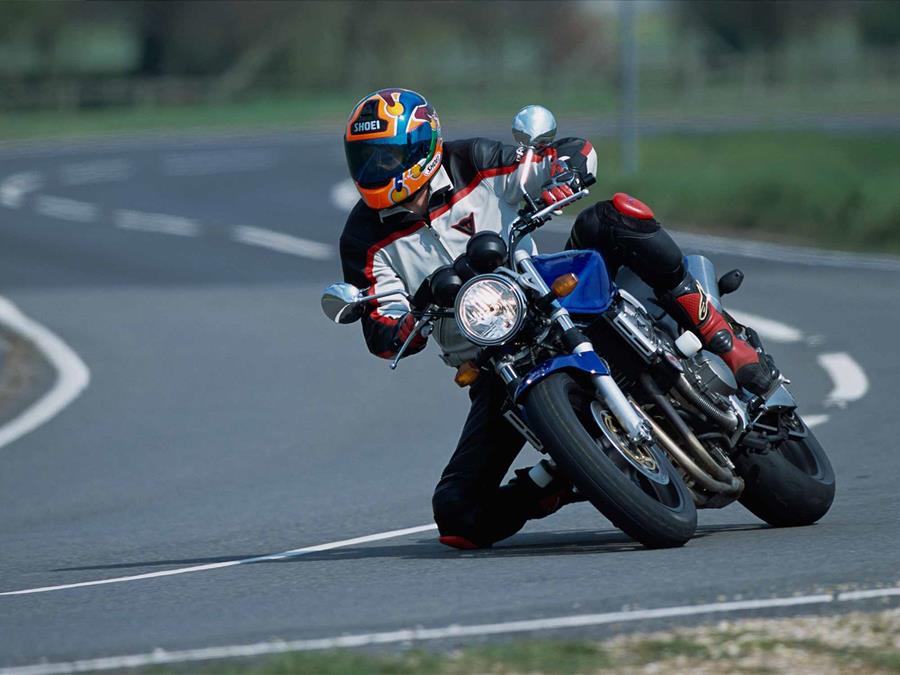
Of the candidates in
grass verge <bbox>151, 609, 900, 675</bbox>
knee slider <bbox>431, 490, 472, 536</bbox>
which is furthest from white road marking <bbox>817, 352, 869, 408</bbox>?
A: grass verge <bbox>151, 609, 900, 675</bbox>

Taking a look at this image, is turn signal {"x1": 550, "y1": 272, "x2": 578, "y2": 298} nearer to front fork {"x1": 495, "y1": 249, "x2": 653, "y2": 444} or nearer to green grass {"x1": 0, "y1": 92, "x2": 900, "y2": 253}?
front fork {"x1": 495, "y1": 249, "x2": 653, "y2": 444}

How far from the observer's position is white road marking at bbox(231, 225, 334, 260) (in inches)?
872

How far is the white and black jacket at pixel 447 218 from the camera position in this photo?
680 cm

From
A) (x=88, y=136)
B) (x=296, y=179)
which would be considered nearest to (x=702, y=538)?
(x=296, y=179)

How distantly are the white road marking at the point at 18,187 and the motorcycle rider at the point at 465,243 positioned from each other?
23566 millimetres

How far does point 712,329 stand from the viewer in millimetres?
6883

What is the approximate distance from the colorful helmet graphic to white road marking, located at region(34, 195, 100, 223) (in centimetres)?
2108

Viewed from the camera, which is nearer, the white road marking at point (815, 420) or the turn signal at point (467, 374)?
the turn signal at point (467, 374)

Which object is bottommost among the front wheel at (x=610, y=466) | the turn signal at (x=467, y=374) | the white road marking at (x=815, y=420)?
the white road marking at (x=815, y=420)

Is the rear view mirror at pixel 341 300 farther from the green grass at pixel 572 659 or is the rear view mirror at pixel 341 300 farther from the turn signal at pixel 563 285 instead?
the green grass at pixel 572 659

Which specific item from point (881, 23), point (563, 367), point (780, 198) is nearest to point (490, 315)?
point (563, 367)

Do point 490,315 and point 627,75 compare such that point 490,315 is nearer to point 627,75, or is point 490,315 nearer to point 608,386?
point 608,386

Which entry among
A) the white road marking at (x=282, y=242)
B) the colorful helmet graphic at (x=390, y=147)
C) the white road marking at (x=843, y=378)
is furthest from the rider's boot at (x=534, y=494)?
the white road marking at (x=282, y=242)

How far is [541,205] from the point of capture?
6.50 meters
